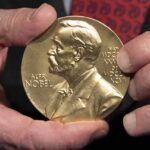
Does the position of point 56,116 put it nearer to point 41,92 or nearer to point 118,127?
point 41,92

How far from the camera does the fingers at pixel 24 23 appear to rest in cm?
63

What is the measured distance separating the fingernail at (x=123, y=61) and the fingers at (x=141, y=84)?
0.07ft

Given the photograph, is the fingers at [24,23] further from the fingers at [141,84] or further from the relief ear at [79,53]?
the fingers at [141,84]

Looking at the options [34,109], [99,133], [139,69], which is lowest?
[34,109]

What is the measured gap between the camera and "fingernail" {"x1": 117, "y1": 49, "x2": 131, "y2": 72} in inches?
24.6

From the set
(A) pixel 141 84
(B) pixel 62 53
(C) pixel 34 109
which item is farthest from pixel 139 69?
(C) pixel 34 109

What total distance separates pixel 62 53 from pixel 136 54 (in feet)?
0.40

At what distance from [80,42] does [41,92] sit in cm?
11

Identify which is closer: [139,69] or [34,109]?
[139,69]

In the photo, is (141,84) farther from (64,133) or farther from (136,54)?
(64,133)

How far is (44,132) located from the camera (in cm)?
66

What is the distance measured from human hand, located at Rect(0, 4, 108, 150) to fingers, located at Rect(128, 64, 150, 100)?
0.08 meters

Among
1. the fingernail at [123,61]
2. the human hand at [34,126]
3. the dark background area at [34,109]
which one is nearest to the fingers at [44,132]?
the human hand at [34,126]

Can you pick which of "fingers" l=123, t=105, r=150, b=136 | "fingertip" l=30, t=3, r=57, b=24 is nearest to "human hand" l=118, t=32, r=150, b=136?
"fingers" l=123, t=105, r=150, b=136
